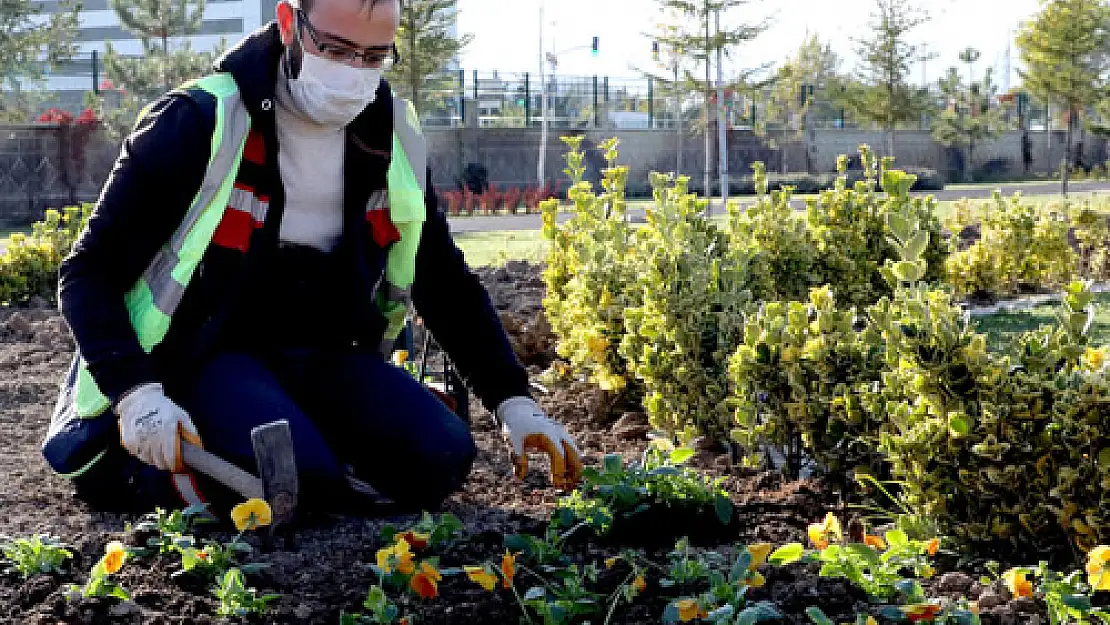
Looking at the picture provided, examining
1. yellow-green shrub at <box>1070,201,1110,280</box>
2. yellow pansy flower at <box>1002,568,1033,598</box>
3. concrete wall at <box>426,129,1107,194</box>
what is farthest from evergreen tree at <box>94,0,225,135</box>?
yellow pansy flower at <box>1002,568,1033,598</box>

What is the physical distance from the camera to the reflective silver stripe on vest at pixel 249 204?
109 inches

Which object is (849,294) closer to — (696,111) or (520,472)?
(520,472)

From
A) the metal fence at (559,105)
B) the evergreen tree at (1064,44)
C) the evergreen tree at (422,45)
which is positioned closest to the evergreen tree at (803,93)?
the metal fence at (559,105)

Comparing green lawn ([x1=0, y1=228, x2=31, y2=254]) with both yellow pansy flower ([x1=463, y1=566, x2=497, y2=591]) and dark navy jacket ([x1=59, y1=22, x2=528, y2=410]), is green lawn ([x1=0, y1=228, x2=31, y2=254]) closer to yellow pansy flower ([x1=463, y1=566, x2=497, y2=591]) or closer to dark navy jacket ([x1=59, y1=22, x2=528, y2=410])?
dark navy jacket ([x1=59, y1=22, x2=528, y2=410])

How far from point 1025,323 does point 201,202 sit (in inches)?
183

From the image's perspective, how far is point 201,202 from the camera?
107 inches

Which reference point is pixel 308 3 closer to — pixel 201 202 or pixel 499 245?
pixel 201 202

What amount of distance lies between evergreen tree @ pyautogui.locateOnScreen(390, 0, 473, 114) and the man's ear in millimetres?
20228

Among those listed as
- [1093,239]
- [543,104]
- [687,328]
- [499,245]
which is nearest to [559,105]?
[543,104]

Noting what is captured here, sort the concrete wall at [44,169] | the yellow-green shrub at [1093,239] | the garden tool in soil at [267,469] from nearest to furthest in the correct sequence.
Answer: the garden tool in soil at [267,469], the yellow-green shrub at [1093,239], the concrete wall at [44,169]

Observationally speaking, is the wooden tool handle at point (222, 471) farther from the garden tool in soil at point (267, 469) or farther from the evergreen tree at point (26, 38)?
the evergreen tree at point (26, 38)

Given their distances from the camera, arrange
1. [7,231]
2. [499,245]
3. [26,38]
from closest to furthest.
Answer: [499,245] → [7,231] → [26,38]

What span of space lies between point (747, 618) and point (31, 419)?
3029mm

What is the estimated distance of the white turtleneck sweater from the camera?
2.89m
